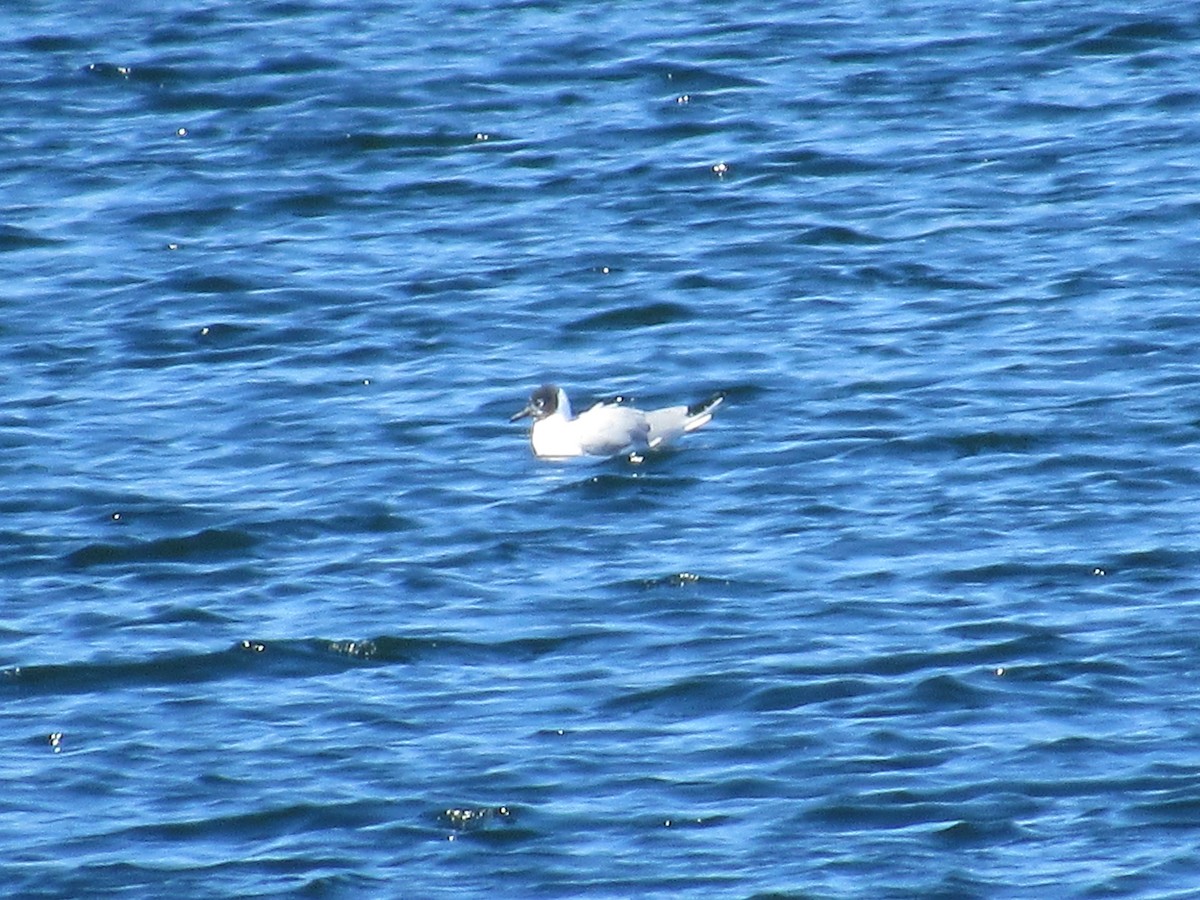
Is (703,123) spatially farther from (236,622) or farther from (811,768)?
(811,768)

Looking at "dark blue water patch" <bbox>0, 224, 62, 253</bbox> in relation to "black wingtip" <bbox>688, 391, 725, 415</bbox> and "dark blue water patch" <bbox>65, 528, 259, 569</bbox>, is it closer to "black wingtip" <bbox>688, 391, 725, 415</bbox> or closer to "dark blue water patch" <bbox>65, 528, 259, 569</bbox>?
"black wingtip" <bbox>688, 391, 725, 415</bbox>

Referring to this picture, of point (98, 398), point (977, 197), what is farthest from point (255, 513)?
point (977, 197)

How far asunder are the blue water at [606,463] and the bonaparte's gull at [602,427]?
6.6 inches

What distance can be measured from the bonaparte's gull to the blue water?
167mm

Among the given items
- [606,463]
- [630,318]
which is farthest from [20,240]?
[606,463]

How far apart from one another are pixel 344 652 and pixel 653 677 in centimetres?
132

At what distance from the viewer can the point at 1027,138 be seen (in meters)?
19.2

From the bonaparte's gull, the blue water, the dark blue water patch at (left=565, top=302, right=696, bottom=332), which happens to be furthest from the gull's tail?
the dark blue water patch at (left=565, top=302, right=696, bottom=332)

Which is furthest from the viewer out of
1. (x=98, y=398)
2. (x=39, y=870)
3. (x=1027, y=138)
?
(x=1027, y=138)

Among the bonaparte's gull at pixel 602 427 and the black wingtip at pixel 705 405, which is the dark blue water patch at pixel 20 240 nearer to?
the bonaparte's gull at pixel 602 427

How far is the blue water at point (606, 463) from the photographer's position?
31.8ft

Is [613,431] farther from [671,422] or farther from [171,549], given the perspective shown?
[171,549]

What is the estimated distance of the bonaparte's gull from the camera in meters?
13.7

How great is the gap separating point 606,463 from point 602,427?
11.4 inches
